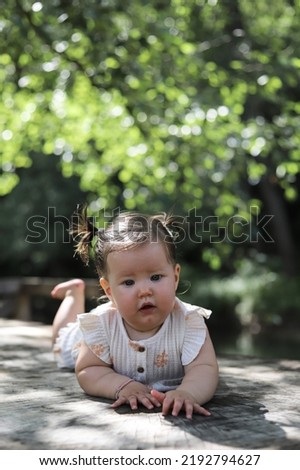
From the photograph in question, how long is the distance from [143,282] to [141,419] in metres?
0.57

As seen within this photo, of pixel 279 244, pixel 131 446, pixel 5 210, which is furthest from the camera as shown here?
pixel 5 210

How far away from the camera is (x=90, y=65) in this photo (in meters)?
6.10

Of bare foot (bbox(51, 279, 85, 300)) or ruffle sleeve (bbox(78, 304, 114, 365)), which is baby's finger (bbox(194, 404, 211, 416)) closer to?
ruffle sleeve (bbox(78, 304, 114, 365))

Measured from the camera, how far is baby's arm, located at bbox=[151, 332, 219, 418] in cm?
227

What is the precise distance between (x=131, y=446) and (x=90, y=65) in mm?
4710

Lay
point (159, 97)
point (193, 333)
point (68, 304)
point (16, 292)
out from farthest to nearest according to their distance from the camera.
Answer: point (16, 292)
point (159, 97)
point (68, 304)
point (193, 333)

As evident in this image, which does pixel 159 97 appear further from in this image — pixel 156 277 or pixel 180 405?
pixel 180 405

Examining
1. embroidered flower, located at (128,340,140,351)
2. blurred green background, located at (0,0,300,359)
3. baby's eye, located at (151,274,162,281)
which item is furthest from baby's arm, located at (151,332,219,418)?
blurred green background, located at (0,0,300,359)

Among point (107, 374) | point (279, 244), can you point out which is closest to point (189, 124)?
point (107, 374)

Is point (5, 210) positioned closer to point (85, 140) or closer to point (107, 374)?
point (85, 140)

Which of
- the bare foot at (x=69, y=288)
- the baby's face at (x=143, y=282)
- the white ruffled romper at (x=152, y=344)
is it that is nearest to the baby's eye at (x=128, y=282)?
the baby's face at (x=143, y=282)

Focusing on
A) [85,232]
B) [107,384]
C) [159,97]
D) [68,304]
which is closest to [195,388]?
[107,384]

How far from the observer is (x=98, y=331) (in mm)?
2826

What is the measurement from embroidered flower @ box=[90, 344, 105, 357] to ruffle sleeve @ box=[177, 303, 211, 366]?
332 millimetres
